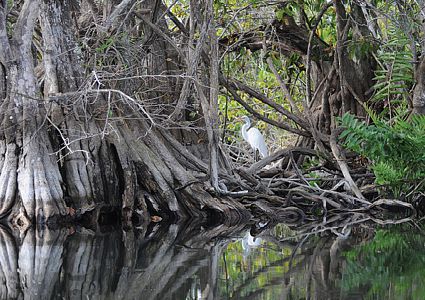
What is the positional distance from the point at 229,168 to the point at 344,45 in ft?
9.44

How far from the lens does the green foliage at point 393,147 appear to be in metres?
9.57

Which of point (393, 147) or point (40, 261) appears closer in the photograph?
point (40, 261)

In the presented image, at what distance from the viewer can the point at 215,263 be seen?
20.7ft

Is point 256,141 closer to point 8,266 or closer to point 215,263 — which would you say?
point 215,263

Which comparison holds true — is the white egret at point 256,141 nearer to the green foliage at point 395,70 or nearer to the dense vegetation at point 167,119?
the dense vegetation at point 167,119

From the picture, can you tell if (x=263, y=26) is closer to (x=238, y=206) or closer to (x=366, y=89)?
(x=366, y=89)

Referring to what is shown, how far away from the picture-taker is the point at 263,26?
1282cm

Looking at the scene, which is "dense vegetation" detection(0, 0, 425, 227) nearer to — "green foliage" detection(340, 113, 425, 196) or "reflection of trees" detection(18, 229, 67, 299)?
"green foliage" detection(340, 113, 425, 196)

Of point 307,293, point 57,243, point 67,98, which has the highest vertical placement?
point 67,98

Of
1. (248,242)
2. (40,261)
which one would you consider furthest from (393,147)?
(40,261)

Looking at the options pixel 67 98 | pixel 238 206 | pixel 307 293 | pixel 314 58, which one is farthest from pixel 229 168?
pixel 307 293

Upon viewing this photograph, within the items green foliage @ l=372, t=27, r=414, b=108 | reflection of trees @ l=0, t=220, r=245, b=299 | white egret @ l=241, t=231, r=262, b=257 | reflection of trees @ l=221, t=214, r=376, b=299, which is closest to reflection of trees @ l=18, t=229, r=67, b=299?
reflection of trees @ l=0, t=220, r=245, b=299

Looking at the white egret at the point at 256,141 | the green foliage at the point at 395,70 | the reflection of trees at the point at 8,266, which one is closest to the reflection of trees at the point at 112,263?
the reflection of trees at the point at 8,266

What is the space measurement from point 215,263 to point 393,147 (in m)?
4.18
